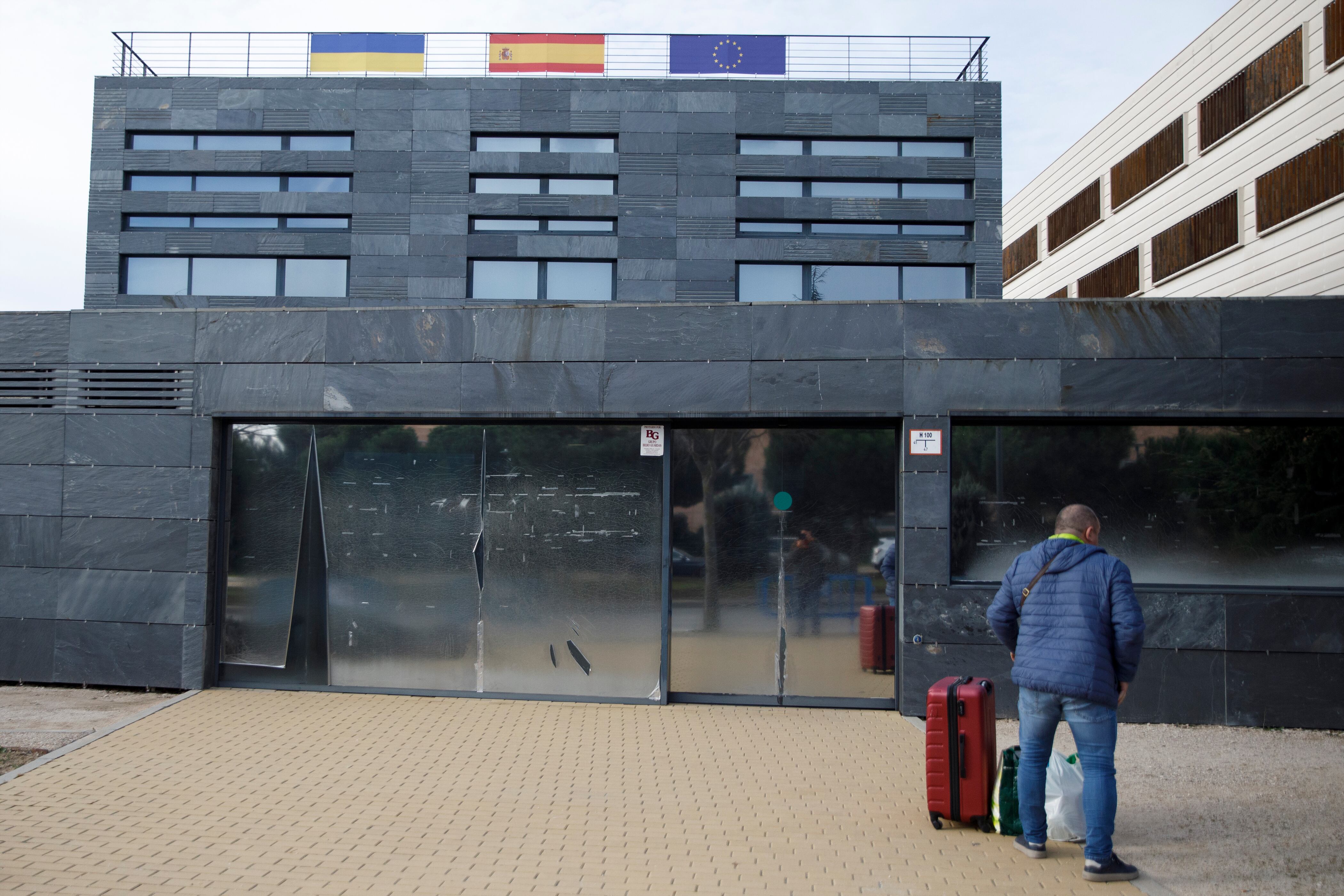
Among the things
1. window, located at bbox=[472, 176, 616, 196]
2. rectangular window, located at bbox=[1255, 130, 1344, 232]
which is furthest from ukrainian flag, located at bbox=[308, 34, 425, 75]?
rectangular window, located at bbox=[1255, 130, 1344, 232]

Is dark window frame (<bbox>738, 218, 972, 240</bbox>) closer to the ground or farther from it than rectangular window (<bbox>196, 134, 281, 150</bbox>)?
closer to the ground

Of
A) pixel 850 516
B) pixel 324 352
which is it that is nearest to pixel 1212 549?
pixel 850 516

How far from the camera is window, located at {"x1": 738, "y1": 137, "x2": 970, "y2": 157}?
3153 centimetres

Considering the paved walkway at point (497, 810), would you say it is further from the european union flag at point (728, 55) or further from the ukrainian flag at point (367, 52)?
the ukrainian flag at point (367, 52)

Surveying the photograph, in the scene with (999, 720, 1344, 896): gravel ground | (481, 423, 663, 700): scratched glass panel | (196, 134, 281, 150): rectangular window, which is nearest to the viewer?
(999, 720, 1344, 896): gravel ground

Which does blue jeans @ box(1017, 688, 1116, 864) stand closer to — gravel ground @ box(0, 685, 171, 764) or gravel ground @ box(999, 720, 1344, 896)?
gravel ground @ box(999, 720, 1344, 896)

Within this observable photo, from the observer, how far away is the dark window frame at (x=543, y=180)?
3141 centimetres

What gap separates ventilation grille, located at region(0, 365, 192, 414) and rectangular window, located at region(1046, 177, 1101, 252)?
20012 millimetres

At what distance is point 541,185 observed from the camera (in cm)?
Result: 3180

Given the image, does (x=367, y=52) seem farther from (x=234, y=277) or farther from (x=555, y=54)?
(x=234, y=277)

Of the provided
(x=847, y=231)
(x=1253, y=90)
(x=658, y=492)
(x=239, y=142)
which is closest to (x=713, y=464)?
(x=658, y=492)

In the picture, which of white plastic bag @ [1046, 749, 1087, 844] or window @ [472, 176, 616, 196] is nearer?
white plastic bag @ [1046, 749, 1087, 844]

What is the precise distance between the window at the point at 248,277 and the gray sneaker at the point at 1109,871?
30.3 m

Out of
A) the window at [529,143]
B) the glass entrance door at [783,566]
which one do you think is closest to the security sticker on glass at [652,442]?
the glass entrance door at [783,566]
